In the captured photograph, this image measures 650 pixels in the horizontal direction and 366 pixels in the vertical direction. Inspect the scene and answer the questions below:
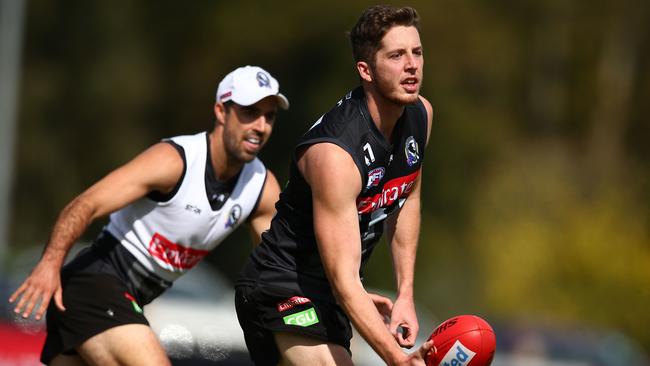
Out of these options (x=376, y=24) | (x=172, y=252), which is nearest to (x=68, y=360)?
(x=172, y=252)

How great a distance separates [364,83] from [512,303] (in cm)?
1635

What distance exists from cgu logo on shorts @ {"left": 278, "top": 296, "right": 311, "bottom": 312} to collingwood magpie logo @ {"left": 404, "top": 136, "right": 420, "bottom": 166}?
0.87 meters

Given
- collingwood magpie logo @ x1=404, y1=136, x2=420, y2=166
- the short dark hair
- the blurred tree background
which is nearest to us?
the short dark hair

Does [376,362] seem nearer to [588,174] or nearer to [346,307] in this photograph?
[346,307]

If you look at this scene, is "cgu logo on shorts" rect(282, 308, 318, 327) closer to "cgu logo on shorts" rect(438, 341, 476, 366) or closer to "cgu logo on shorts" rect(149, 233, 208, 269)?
"cgu logo on shorts" rect(438, 341, 476, 366)

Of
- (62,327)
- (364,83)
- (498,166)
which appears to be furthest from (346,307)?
(498,166)

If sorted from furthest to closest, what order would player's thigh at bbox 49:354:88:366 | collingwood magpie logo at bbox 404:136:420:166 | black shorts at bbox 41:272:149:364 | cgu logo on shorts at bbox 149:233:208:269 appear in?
cgu logo on shorts at bbox 149:233:208:269 < player's thigh at bbox 49:354:88:366 < black shorts at bbox 41:272:149:364 < collingwood magpie logo at bbox 404:136:420:166

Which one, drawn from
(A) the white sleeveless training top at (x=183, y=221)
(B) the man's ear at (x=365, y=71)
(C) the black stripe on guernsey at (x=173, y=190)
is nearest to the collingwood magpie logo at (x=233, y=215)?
(A) the white sleeveless training top at (x=183, y=221)

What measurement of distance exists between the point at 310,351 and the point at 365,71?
4.59 ft

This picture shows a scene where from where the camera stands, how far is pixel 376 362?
12.6 metres

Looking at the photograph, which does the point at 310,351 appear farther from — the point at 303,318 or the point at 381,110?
the point at 381,110

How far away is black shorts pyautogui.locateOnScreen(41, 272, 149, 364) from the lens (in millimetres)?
6594

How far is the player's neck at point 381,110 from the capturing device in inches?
226

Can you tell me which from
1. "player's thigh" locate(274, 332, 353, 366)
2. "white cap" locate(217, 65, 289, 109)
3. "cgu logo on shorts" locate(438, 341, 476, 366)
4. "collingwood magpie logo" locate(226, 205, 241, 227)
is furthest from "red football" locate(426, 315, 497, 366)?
"white cap" locate(217, 65, 289, 109)
